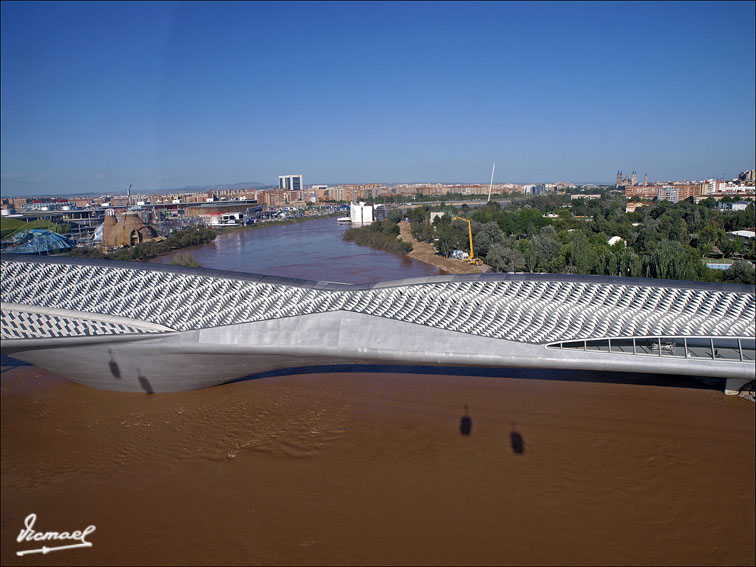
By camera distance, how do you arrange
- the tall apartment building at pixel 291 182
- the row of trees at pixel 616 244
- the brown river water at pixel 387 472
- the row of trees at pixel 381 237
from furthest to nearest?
the tall apartment building at pixel 291 182 < the row of trees at pixel 381 237 < the row of trees at pixel 616 244 < the brown river water at pixel 387 472

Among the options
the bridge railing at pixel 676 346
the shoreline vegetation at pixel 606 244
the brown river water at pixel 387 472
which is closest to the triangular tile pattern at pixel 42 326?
the brown river water at pixel 387 472

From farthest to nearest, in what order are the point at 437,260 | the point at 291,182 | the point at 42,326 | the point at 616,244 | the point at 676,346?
1. the point at 291,182
2. the point at 437,260
3. the point at 616,244
4. the point at 42,326
5. the point at 676,346

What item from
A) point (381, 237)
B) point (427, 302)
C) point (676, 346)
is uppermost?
point (427, 302)

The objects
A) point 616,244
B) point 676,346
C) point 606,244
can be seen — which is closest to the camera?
point 676,346

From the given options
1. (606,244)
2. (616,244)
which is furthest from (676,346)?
(606,244)

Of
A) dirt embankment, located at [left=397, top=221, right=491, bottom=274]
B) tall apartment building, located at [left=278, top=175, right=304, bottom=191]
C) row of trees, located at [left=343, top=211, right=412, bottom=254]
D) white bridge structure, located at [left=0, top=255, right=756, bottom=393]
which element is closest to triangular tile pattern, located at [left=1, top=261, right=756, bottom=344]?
white bridge structure, located at [left=0, top=255, right=756, bottom=393]

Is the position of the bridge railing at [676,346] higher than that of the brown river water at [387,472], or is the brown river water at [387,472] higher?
A: the bridge railing at [676,346]

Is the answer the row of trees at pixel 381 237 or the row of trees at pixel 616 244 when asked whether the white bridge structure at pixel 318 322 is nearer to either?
the row of trees at pixel 616 244

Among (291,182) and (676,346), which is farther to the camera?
(291,182)

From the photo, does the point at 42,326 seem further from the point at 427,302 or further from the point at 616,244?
the point at 616,244
